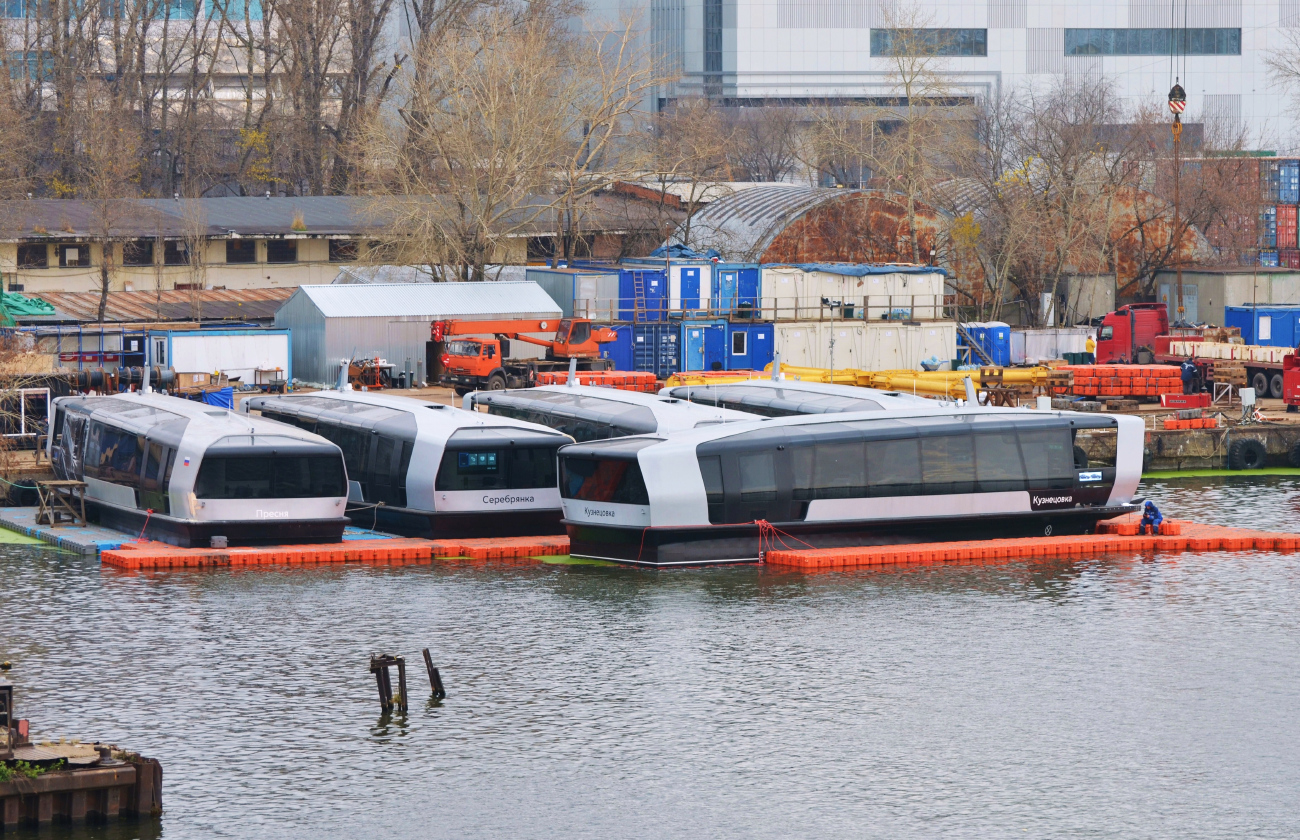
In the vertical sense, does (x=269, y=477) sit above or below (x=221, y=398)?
below

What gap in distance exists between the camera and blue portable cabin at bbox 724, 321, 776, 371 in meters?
70.0

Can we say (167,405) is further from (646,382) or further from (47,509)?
(646,382)

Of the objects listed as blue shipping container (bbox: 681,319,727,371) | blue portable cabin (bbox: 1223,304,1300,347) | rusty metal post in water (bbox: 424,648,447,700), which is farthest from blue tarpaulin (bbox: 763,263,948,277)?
rusty metal post in water (bbox: 424,648,447,700)

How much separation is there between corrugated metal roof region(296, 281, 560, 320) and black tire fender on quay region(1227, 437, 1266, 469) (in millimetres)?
25747

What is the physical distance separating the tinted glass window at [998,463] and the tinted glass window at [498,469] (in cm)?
885

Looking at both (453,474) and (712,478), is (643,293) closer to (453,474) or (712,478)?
(453,474)

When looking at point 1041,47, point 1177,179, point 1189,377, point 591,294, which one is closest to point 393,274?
point 591,294

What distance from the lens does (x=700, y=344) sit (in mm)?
69562

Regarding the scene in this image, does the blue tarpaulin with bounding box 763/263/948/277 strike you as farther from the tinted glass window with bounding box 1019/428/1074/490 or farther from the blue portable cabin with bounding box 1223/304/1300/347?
the tinted glass window with bounding box 1019/428/1074/490

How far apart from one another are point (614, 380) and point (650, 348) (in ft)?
37.9

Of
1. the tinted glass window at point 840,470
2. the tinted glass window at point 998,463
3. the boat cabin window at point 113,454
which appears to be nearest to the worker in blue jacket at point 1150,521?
the tinted glass window at point 998,463

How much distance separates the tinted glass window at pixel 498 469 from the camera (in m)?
38.8

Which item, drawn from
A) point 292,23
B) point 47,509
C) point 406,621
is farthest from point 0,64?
point 406,621

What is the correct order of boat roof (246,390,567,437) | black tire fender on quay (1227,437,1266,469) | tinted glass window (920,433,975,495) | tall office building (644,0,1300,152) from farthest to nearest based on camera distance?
tall office building (644,0,1300,152) < black tire fender on quay (1227,437,1266,469) < boat roof (246,390,567,437) < tinted glass window (920,433,975,495)
